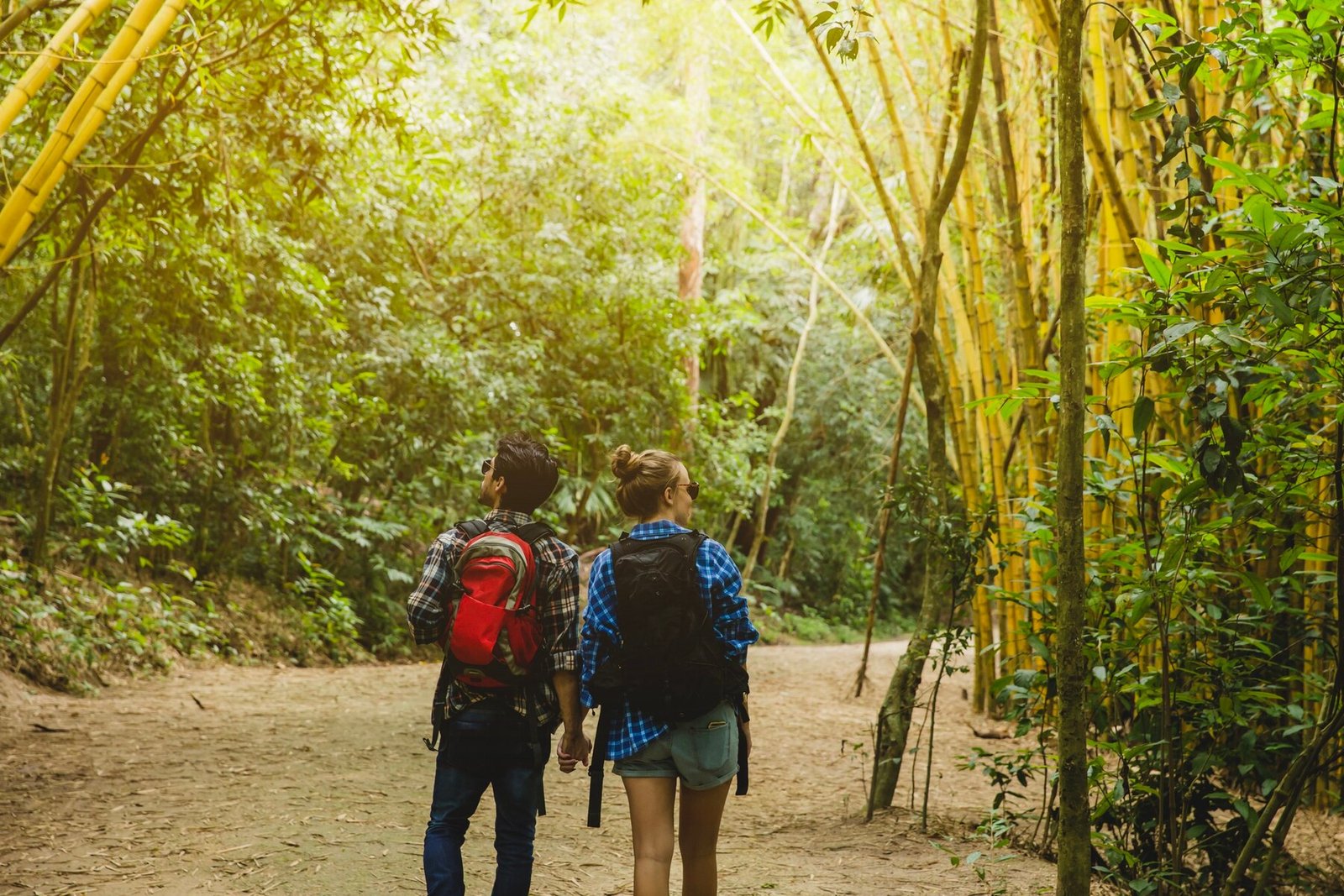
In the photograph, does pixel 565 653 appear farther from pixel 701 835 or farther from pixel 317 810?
pixel 317 810

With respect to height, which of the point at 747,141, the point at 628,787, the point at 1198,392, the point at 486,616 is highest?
the point at 747,141

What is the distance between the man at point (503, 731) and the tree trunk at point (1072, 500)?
100 centimetres

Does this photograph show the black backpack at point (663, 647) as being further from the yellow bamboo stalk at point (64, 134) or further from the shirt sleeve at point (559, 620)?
the yellow bamboo stalk at point (64, 134)

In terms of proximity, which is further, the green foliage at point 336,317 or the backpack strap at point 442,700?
the green foliage at point 336,317

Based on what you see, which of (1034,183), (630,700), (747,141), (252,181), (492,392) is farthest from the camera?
(747,141)

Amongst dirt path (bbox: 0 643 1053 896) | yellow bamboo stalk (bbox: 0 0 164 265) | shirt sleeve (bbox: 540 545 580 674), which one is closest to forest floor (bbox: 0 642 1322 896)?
dirt path (bbox: 0 643 1053 896)

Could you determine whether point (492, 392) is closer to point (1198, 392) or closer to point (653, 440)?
point (653, 440)

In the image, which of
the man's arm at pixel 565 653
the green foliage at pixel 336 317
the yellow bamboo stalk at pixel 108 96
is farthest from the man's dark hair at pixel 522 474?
the green foliage at pixel 336 317

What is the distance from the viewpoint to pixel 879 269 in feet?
25.0

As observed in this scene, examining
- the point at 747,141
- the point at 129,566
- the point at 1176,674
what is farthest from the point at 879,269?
the point at 747,141

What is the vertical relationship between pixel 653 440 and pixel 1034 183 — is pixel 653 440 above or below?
below

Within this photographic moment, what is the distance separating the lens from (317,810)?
362 cm

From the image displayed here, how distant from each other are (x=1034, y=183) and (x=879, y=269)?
1.67 m

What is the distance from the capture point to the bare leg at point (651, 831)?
223 centimetres
